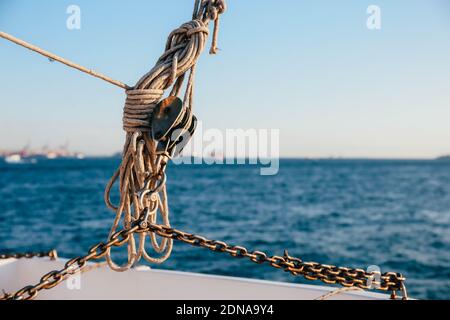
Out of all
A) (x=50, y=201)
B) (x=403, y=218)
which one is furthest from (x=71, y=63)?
(x=50, y=201)

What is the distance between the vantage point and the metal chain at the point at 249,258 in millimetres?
1738

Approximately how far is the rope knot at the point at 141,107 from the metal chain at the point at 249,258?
1.34 feet

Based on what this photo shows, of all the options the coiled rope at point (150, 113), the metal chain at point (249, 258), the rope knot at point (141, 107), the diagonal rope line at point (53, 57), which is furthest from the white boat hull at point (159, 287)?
the diagonal rope line at point (53, 57)

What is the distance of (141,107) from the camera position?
6.49 ft

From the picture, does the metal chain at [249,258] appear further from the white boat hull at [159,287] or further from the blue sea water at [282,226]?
the blue sea water at [282,226]

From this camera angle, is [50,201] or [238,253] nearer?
[238,253]

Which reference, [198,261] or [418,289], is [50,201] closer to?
[198,261]

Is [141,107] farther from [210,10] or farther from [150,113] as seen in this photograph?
[210,10]

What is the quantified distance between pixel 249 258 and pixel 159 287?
1.47 meters

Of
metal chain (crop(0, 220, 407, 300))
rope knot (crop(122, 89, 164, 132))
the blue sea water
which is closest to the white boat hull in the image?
metal chain (crop(0, 220, 407, 300))

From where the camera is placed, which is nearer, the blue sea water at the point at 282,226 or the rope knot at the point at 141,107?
the rope knot at the point at 141,107

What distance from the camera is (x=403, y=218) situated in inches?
942
